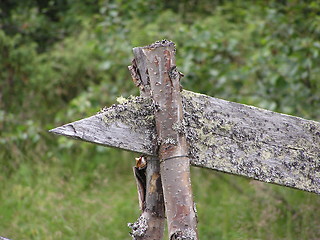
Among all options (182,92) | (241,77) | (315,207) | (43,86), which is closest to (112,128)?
(182,92)

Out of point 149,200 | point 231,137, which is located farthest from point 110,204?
point 231,137

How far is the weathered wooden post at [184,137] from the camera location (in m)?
1.57

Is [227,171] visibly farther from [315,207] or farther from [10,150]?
[10,150]

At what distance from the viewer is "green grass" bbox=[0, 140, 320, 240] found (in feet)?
10.9

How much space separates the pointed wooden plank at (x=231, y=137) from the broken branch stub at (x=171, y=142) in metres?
0.04

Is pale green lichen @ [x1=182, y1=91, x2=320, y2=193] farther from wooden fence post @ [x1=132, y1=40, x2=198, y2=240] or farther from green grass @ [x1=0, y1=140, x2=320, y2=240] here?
green grass @ [x1=0, y1=140, x2=320, y2=240]

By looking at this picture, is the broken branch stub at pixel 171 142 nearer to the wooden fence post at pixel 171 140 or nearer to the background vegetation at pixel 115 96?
the wooden fence post at pixel 171 140

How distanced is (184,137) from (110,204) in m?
2.36

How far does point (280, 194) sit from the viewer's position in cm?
361

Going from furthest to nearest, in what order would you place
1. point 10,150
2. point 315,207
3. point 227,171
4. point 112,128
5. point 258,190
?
point 10,150, point 258,190, point 315,207, point 227,171, point 112,128

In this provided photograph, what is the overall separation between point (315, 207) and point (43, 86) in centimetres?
317

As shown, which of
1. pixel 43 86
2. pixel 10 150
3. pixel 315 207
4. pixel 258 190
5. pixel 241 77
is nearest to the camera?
pixel 315 207

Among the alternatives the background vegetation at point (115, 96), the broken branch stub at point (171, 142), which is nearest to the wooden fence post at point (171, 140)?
the broken branch stub at point (171, 142)

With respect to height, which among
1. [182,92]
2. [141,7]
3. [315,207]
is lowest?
[182,92]
